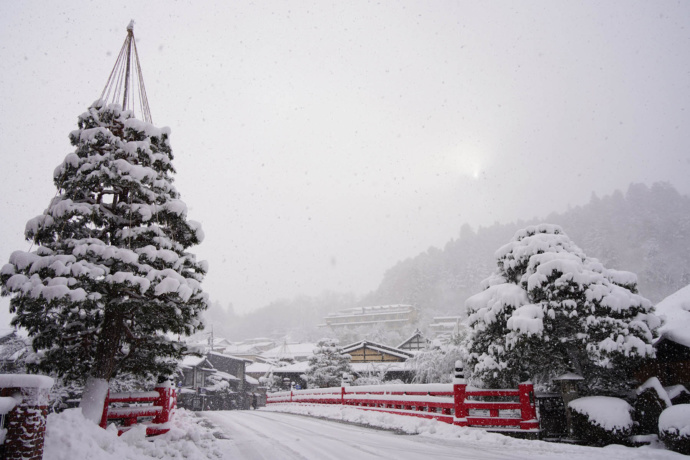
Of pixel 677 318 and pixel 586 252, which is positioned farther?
pixel 586 252

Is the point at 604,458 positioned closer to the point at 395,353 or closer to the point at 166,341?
the point at 166,341

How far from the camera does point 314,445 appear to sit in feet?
28.2

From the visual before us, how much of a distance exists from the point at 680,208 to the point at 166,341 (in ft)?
325

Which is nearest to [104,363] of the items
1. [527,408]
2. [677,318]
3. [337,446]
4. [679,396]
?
[337,446]

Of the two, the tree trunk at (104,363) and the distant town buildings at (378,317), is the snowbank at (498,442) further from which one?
the distant town buildings at (378,317)

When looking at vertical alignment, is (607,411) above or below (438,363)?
below

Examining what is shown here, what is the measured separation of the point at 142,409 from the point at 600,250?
7431 cm

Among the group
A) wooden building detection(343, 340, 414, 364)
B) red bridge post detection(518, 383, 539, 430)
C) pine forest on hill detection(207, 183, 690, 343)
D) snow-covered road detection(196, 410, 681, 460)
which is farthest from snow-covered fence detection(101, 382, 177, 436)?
pine forest on hill detection(207, 183, 690, 343)

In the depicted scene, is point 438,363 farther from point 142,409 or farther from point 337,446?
point 142,409

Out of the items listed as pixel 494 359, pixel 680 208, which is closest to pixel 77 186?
pixel 494 359

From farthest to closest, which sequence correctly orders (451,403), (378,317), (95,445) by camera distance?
(378,317), (451,403), (95,445)

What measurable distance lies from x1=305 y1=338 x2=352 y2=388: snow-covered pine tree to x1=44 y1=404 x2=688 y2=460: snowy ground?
19025 millimetres

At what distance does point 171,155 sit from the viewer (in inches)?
385

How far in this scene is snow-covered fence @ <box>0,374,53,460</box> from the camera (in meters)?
3.93
